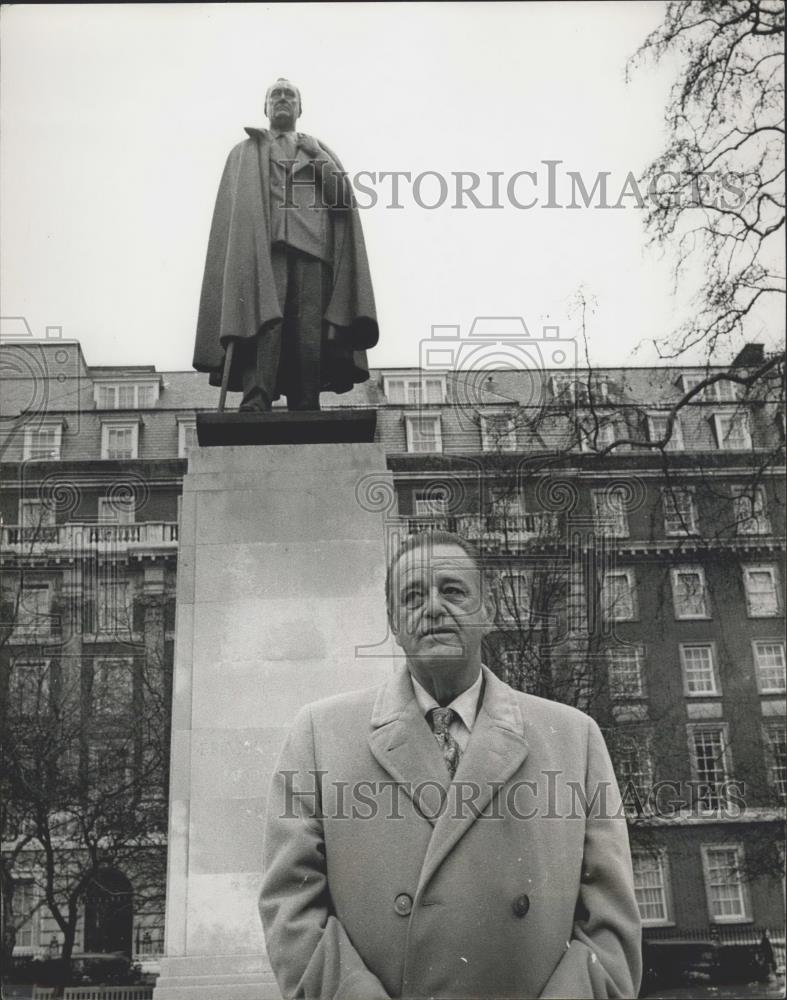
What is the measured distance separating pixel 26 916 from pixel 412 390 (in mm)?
10355

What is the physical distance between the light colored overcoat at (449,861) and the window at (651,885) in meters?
16.8

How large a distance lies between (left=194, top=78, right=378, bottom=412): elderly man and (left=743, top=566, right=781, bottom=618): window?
1065 cm

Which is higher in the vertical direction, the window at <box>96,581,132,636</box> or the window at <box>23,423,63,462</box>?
the window at <box>23,423,63,462</box>

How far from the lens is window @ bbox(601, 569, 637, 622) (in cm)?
1781

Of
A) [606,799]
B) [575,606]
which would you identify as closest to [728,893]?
[575,606]

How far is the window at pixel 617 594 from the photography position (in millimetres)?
17812

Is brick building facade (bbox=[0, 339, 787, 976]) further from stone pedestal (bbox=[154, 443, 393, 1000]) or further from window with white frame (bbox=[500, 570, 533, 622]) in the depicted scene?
stone pedestal (bbox=[154, 443, 393, 1000])

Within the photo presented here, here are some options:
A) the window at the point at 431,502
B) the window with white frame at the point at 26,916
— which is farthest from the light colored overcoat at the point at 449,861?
the window with white frame at the point at 26,916

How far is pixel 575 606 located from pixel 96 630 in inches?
265

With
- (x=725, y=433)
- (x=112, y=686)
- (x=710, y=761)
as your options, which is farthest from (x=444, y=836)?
(x=710, y=761)

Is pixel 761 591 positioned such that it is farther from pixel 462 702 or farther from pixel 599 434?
pixel 462 702

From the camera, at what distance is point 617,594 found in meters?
17.9

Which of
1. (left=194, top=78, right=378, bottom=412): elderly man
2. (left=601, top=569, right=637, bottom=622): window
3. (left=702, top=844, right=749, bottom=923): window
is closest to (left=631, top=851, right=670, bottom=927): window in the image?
(left=702, top=844, right=749, bottom=923): window

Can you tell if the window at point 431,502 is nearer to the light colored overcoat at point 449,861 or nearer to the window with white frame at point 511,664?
the window with white frame at point 511,664
